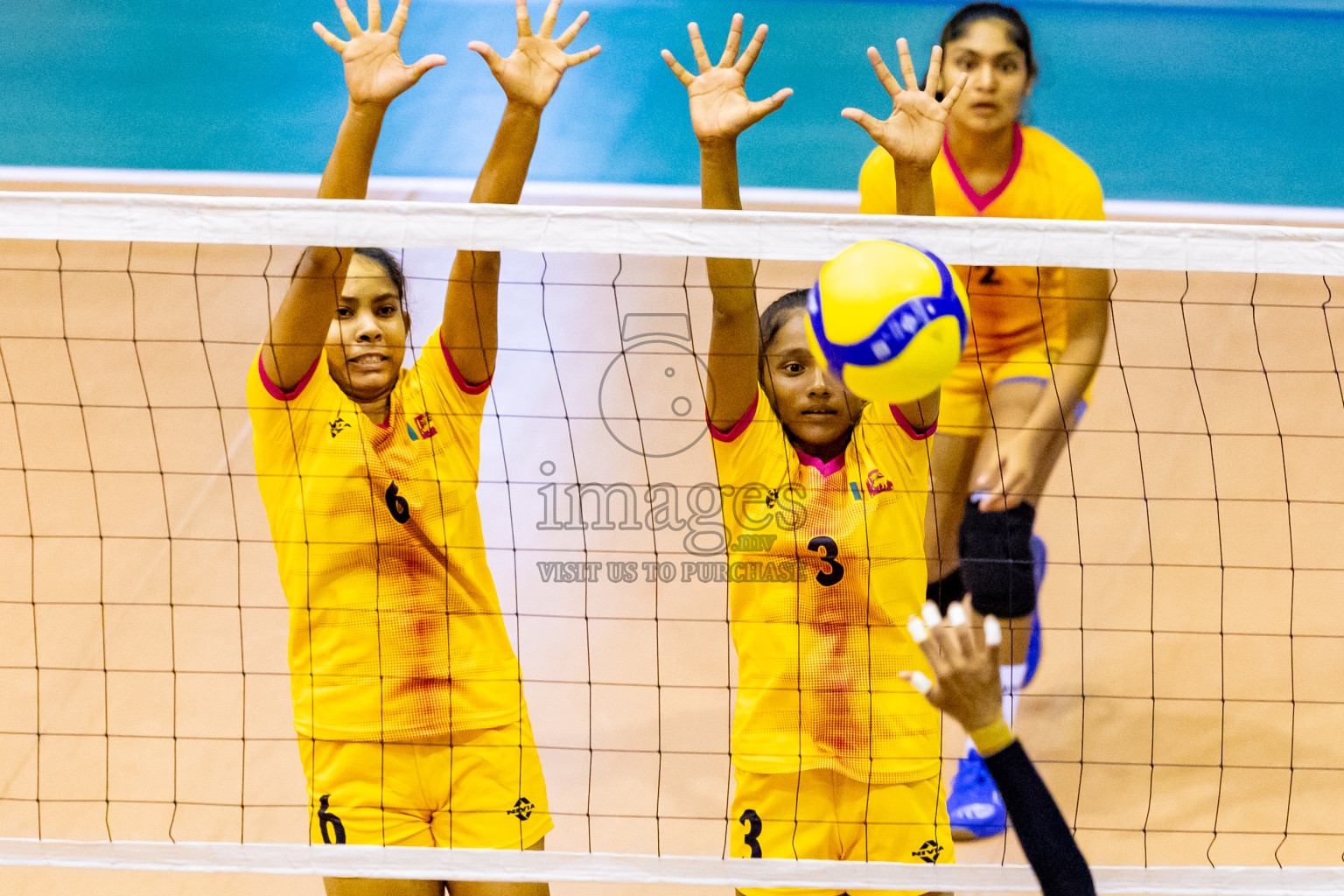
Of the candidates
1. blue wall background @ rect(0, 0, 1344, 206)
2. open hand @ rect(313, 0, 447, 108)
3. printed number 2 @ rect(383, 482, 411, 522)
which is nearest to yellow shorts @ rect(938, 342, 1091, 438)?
printed number 2 @ rect(383, 482, 411, 522)

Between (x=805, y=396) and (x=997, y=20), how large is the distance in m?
1.49

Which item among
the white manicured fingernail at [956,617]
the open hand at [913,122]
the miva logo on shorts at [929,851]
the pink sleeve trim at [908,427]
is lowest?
the miva logo on shorts at [929,851]

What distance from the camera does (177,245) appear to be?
6.83 metres

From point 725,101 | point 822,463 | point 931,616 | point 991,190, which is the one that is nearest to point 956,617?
point 931,616

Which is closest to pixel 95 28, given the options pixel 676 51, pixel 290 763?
pixel 676 51

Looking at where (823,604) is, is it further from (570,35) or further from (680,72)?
(570,35)

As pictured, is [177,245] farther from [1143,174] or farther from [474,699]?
[1143,174]

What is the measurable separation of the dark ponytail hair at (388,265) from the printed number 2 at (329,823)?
1.09 m

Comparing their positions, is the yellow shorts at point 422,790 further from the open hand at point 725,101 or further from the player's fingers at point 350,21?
the player's fingers at point 350,21

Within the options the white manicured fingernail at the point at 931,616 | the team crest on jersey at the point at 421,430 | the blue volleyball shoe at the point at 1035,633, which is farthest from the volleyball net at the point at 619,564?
the white manicured fingernail at the point at 931,616

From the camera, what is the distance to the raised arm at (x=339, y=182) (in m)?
2.48

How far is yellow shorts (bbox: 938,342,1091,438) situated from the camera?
3393 millimetres

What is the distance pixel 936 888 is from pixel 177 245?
5.85 meters

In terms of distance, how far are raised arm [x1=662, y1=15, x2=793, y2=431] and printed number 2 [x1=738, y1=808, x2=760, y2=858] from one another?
81cm
